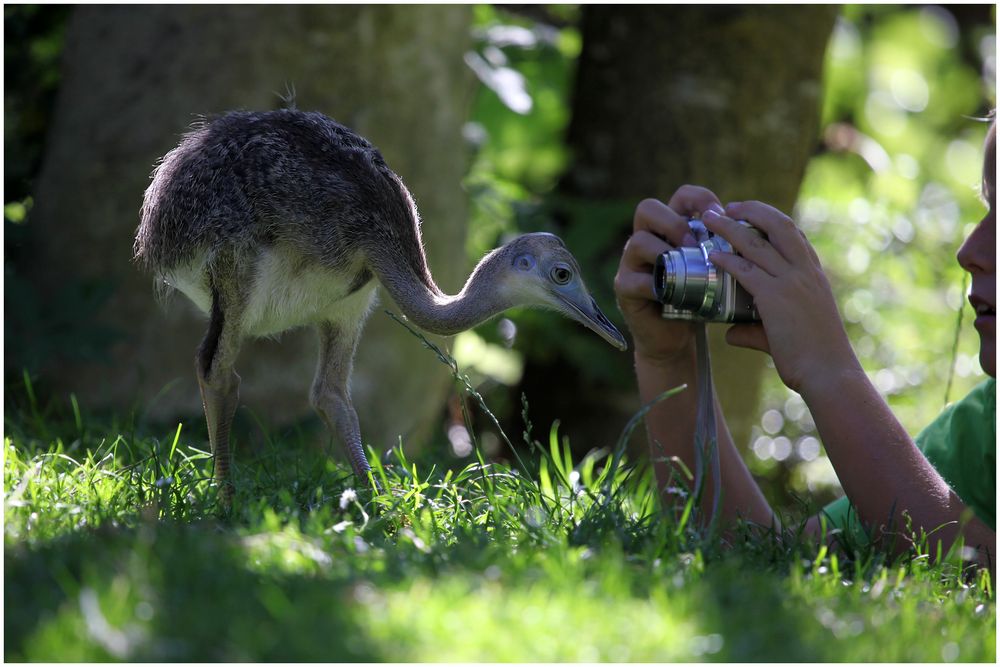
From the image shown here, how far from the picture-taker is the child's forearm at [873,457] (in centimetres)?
371

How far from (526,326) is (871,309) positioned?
3.62 meters

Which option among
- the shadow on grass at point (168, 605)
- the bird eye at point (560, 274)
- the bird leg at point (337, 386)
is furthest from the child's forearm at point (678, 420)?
the shadow on grass at point (168, 605)

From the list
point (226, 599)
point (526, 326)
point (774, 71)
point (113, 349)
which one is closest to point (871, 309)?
point (774, 71)

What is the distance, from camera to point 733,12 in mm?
7895

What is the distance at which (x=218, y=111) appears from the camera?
263 inches

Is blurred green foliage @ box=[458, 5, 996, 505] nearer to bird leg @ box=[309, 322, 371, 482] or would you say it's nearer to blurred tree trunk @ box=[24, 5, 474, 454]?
blurred tree trunk @ box=[24, 5, 474, 454]

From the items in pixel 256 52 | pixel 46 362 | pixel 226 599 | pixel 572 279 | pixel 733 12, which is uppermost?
pixel 733 12

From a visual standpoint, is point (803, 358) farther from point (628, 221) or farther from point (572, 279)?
point (628, 221)

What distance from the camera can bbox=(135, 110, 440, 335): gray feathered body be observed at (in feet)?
14.1

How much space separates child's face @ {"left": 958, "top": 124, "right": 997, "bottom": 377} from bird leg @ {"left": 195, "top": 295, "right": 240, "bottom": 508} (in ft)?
8.78

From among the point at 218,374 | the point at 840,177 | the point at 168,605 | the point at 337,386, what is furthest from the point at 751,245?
the point at 840,177

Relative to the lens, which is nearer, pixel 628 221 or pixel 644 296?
pixel 644 296

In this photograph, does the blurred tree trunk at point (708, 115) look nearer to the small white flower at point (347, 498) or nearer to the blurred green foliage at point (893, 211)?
the blurred green foliage at point (893, 211)

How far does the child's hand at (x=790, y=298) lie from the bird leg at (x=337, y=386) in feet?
5.34
